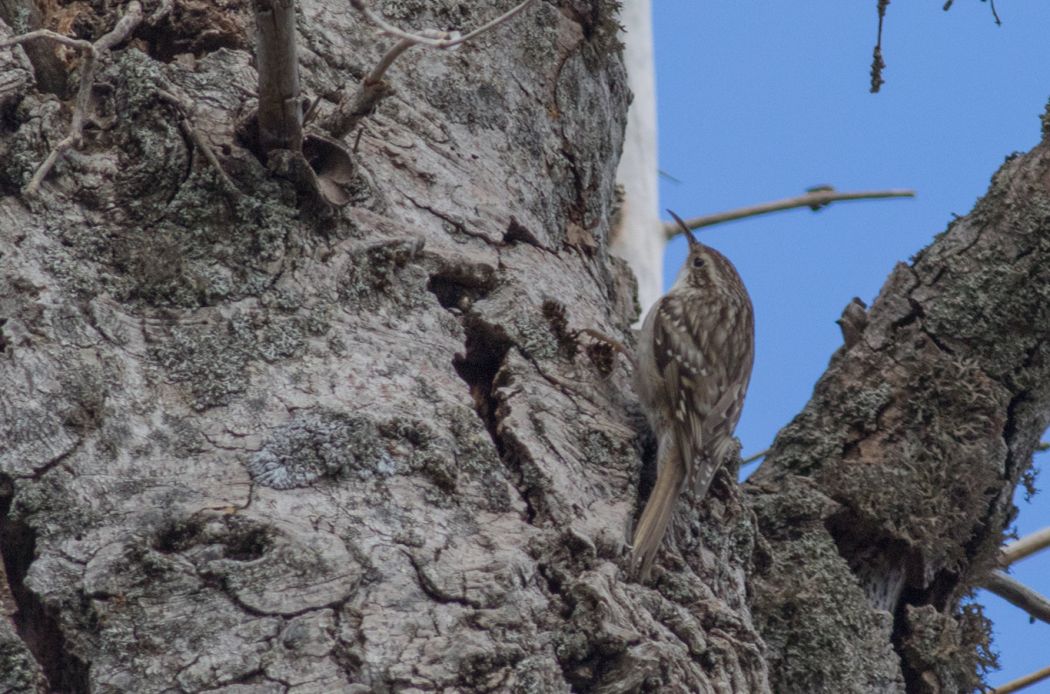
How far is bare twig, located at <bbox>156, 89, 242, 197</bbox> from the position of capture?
1.81 metres

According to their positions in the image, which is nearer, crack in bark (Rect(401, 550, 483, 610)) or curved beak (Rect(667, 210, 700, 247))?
crack in bark (Rect(401, 550, 483, 610))

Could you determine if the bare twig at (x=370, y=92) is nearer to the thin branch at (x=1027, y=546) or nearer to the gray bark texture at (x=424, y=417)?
the gray bark texture at (x=424, y=417)

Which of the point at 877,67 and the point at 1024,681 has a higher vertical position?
the point at 877,67

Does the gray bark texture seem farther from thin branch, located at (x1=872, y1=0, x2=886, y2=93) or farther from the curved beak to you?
the curved beak

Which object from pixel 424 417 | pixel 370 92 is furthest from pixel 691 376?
pixel 370 92

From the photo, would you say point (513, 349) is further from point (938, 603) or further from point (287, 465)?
point (938, 603)

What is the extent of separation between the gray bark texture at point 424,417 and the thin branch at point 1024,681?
0.35 meters

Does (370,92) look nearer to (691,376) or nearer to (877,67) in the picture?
(877,67)

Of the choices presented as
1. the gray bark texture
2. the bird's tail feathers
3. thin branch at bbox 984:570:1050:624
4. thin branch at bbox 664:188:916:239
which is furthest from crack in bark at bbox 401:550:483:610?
thin branch at bbox 664:188:916:239

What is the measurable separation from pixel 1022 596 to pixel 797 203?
5.77ft

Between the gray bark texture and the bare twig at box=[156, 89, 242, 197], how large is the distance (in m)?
0.01

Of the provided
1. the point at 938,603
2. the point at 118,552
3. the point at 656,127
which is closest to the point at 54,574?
the point at 118,552

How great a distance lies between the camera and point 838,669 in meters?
2.14

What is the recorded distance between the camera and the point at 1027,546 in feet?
8.84
